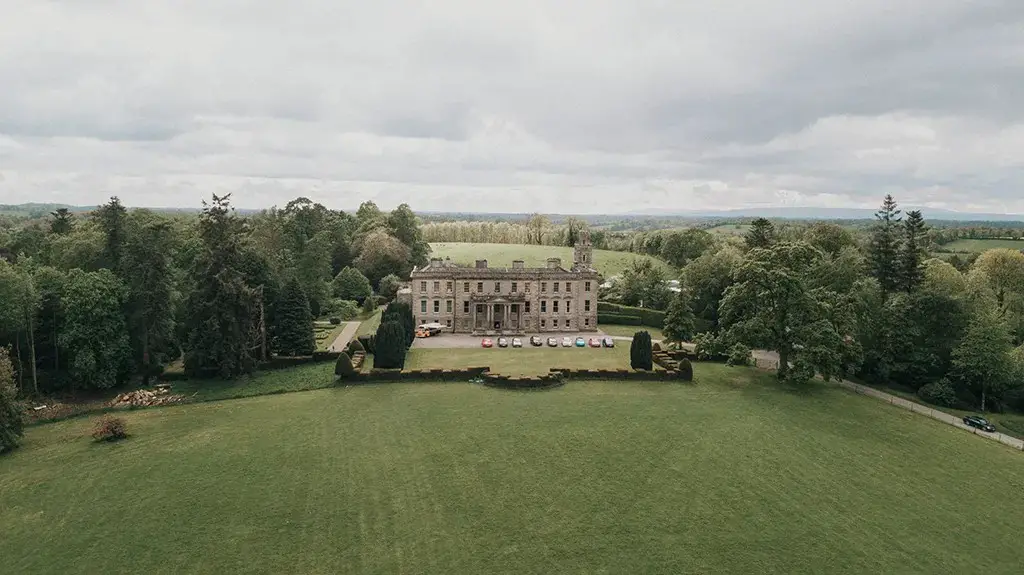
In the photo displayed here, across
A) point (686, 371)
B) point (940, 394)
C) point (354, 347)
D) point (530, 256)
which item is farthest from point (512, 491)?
point (530, 256)

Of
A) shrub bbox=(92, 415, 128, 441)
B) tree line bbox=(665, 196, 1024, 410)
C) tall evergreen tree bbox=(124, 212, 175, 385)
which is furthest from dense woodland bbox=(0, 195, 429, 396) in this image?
tree line bbox=(665, 196, 1024, 410)

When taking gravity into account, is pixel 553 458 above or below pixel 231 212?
below

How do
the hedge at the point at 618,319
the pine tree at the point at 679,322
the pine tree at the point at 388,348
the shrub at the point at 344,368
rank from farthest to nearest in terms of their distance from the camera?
the hedge at the point at 618,319 → the pine tree at the point at 679,322 → the pine tree at the point at 388,348 → the shrub at the point at 344,368

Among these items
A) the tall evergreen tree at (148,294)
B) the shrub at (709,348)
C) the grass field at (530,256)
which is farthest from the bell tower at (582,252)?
the tall evergreen tree at (148,294)

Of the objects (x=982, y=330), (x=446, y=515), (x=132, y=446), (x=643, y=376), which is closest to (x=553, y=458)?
(x=446, y=515)

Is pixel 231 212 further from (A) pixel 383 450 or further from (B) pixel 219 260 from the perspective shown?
(A) pixel 383 450

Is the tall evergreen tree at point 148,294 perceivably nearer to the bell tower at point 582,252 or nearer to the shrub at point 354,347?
the shrub at point 354,347
